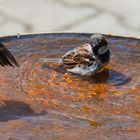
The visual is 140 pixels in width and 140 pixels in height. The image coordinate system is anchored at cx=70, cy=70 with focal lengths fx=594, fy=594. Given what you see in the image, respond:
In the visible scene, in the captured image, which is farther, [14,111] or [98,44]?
[98,44]

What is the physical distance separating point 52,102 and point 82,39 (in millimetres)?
1345

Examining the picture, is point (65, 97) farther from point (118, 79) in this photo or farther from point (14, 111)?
point (118, 79)

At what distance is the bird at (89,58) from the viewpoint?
4902 mm

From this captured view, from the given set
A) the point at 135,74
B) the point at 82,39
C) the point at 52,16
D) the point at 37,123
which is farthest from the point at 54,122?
the point at 52,16

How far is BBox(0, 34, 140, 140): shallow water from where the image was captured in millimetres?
4094

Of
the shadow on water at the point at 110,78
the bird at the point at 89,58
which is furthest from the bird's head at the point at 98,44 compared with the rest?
the shadow on water at the point at 110,78

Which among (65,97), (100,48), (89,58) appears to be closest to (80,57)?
(89,58)

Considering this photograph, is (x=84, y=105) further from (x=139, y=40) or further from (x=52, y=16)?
(x=52, y=16)

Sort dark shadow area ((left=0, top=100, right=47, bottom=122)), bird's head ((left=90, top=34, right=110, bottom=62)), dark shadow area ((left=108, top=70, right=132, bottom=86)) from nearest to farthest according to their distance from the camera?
dark shadow area ((left=0, top=100, right=47, bottom=122)), dark shadow area ((left=108, top=70, right=132, bottom=86)), bird's head ((left=90, top=34, right=110, bottom=62))

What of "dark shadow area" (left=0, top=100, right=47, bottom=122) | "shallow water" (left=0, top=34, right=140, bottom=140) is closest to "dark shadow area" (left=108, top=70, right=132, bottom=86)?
"shallow water" (left=0, top=34, right=140, bottom=140)

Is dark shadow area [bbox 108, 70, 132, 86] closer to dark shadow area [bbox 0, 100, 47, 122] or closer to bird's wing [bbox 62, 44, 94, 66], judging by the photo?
bird's wing [bbox 62, 44, 94, 66]

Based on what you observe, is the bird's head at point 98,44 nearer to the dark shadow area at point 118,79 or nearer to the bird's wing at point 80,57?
the bird's wing at point 80,57

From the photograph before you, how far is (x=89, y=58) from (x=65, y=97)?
570mm

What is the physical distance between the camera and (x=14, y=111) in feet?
14.4
